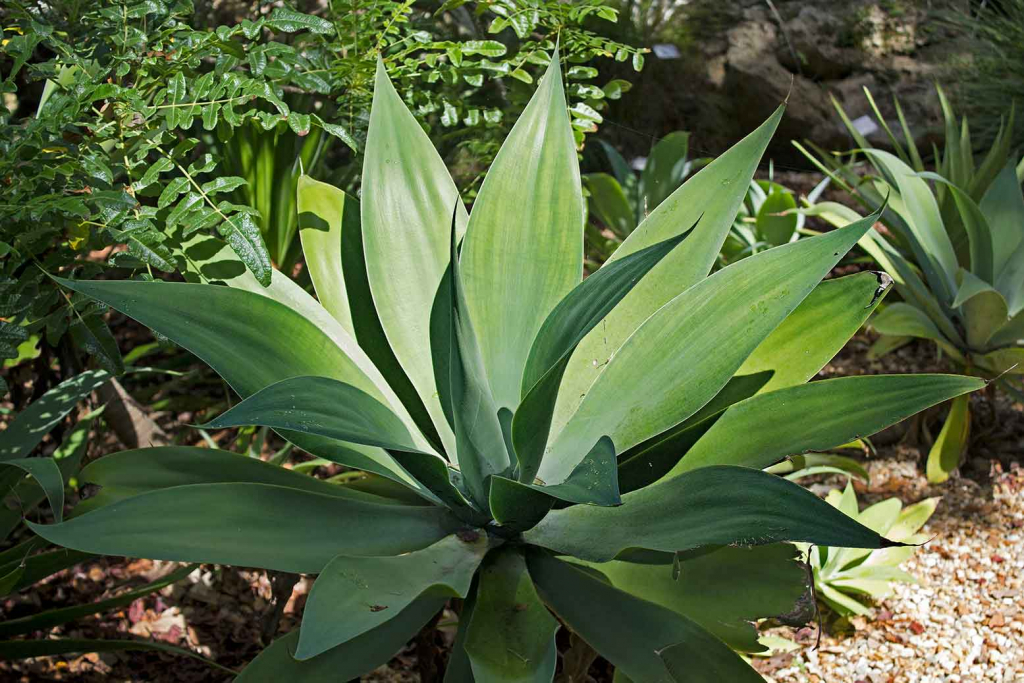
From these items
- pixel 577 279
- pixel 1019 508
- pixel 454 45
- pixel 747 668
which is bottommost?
pixel 1019 508

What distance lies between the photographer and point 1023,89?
10.8ft

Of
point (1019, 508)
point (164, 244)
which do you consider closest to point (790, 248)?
point (164, 244)

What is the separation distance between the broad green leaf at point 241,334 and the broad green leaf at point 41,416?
17.6 inches

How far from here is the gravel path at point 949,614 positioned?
1.58m

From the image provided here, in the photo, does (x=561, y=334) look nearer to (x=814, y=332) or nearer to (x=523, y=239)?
(x=523, y=239)

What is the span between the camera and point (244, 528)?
95 centimetres

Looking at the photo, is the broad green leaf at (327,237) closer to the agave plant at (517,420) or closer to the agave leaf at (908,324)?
the agave plant at (517,420)

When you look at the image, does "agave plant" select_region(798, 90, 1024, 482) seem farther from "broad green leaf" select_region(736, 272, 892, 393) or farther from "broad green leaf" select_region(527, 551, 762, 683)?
"broad green leaf" select_region(527, 551, 762, 683)

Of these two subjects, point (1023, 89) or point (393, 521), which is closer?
point (393, 521)

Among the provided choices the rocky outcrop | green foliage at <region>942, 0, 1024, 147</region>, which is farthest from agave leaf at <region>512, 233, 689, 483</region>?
the rocky outcrop

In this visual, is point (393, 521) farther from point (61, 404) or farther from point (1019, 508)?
point (1019, 508)

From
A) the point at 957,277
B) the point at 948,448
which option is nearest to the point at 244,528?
the point at 948,448

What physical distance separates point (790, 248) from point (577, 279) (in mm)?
290

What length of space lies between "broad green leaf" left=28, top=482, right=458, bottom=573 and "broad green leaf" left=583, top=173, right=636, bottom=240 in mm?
1726
